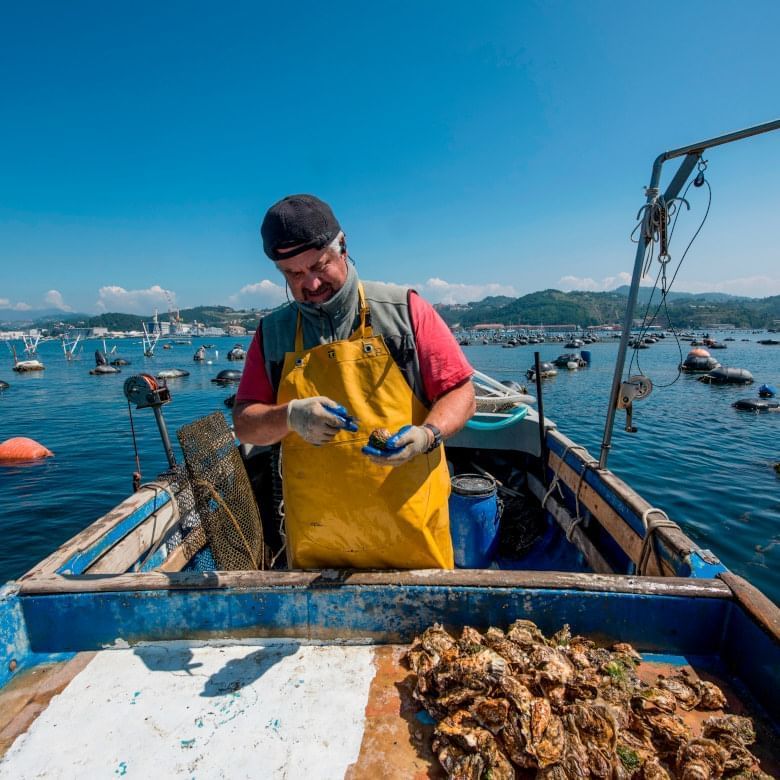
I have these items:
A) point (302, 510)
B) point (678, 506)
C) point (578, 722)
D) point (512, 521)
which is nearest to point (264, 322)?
point (302, 510)

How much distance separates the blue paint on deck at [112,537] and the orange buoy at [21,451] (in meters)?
18.2

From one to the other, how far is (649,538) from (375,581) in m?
2.18

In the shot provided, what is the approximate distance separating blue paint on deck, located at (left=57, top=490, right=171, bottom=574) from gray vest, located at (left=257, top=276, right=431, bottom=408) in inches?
75.6

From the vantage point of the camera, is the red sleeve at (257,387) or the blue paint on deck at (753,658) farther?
the red sleeve at (257,387)

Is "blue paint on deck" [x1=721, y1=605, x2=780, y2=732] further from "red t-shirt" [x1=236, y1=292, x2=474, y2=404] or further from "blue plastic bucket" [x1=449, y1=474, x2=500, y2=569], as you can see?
"blue plastic bucket" [x1=449, y1=474, x2=500, y2=569]

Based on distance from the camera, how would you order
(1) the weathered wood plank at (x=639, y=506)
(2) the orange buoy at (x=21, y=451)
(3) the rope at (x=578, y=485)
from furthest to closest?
(2) the orange buoy at (x=21, y=451) → (3) the rope at (x=578, y=485) → (1) the weathered wood plank at (x=639, y=506)

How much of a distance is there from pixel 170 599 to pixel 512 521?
167 inches

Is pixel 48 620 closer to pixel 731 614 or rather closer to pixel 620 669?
pixel 620 669

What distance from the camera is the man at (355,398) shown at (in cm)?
204

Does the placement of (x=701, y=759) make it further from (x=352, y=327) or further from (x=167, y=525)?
(x=167, y=525)

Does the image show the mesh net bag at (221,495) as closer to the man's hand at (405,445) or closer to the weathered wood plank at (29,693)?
the weathered wood plank at (29,693)

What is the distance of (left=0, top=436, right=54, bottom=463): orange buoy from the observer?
55.1 ft

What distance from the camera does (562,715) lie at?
1657 mm

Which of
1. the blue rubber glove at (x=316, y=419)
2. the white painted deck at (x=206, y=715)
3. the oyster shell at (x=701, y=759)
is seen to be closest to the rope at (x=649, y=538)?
the oyster shell at (x=701, y=759)
